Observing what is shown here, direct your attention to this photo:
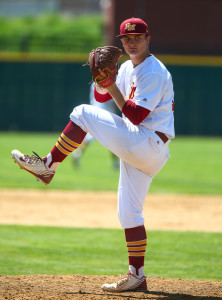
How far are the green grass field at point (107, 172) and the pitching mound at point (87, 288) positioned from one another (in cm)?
590

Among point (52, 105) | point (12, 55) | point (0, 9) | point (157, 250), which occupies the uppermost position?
point (0, 9)

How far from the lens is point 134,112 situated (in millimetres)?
4000

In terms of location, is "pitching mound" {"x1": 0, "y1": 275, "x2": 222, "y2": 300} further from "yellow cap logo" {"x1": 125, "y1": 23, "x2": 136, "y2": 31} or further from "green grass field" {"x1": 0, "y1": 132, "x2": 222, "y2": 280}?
"yellow cap logo" {"x1": 125, "y1": 23, "x2": 136, "y2": 31}

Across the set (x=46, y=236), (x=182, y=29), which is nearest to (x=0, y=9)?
(x=182, y=29)

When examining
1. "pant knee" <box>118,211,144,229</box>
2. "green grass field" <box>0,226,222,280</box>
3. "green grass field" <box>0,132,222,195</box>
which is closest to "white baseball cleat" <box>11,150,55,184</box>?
"pant knee" <box>118,211,144,229</box>

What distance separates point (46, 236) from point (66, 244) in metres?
0.46

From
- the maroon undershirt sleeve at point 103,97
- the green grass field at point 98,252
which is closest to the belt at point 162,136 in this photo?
the maroon undershirt sleeve at point 103,97

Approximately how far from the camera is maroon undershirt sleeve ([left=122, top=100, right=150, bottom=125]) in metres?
4.00

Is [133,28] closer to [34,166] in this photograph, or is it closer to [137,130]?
[137,130]

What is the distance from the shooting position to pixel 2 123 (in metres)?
21.2

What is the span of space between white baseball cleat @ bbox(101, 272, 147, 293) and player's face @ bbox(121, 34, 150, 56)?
155 cm

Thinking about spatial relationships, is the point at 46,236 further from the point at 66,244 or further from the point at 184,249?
the point at 184,249

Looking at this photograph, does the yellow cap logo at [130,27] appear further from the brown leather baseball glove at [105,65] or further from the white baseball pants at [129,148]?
the white baseball pants at [129,148]

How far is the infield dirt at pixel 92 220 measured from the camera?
415 centimetres
